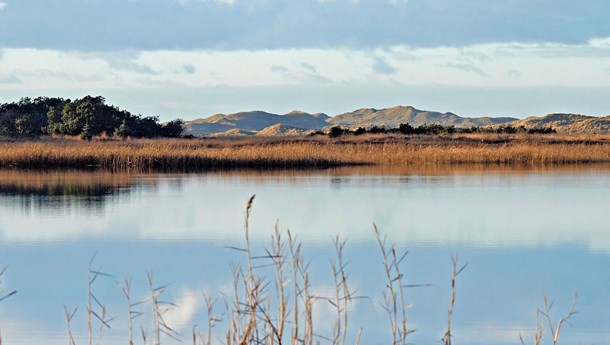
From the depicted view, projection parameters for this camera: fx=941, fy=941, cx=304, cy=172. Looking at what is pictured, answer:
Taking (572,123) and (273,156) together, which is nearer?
(273,156)

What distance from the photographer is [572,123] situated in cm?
7244

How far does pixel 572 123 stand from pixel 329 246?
66.4 m

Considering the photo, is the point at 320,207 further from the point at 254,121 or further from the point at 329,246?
the point at 254,121

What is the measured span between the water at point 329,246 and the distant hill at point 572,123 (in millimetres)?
46130

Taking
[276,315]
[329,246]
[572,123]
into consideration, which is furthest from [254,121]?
[276,315]

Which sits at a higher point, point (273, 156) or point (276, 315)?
point (273, 156)

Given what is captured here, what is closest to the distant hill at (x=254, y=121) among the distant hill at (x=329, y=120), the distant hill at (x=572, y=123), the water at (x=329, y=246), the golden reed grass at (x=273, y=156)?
the distant hill at (x=329, y=120)

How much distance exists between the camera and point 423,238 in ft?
33.2

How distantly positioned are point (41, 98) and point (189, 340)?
138ft

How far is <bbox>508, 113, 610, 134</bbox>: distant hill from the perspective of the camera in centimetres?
6431

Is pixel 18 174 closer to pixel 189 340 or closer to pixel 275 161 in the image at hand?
pixel 275 161

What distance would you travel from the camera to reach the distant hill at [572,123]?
64312mm

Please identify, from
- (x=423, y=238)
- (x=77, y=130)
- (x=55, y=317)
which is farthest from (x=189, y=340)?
(x=77, y=130)

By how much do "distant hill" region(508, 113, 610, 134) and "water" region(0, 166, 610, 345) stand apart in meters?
46.1
